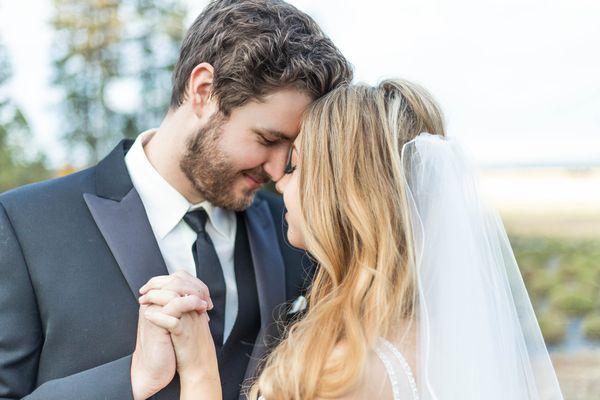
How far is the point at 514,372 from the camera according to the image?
83.0 inches

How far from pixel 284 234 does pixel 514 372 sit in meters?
1.13

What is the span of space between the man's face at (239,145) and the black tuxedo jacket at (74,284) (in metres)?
0.26

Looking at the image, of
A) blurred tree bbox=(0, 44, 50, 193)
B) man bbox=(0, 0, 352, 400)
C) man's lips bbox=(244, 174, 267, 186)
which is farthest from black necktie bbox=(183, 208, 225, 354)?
blurred tree bbox=(0, 44, 50, 193)

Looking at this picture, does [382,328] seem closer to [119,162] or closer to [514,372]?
[514,372]

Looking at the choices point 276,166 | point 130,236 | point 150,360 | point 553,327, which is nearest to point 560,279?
point 553,327

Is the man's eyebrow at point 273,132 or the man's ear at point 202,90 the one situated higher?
the man's ear at point 202,90

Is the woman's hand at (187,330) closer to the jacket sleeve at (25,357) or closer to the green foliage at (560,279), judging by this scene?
the jacket sleeve at (25,357)

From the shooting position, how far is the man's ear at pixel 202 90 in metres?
2.57

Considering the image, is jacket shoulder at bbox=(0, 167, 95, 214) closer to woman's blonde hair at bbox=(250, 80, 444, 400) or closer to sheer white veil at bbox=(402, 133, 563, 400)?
woman's blonde hair at bbox=(250, 80, 444, 400)

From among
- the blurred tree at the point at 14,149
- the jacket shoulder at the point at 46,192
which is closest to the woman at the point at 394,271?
the jacket shoulder at the point at 46,192

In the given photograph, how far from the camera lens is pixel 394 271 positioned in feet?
6.84

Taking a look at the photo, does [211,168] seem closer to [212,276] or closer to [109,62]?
[212,276]

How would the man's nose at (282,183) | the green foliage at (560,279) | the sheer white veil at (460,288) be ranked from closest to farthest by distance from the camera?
1. the sheer white veil at (460,288)
2. the man's nose at (282,183)
3. the green foliage at (560,279)

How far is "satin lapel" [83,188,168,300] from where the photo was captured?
2346 mm
